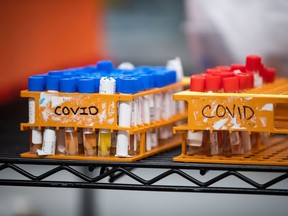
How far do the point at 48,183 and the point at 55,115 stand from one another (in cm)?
17

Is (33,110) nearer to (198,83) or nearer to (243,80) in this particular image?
(198,83)

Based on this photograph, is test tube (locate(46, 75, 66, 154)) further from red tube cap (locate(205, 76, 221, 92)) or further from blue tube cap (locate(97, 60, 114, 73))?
red tube cap (locate(205, 76, 221, 92))

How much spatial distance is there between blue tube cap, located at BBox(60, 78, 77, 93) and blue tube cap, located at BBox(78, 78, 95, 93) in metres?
0.02

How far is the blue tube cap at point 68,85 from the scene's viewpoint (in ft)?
6.40

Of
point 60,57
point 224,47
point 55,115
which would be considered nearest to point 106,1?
point 60,57

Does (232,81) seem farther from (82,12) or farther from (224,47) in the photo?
(82,12)

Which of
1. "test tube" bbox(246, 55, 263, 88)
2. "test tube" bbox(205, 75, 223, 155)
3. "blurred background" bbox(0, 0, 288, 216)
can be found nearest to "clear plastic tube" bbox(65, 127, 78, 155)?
"blurred background" bbox(0, 0, 288, 216)

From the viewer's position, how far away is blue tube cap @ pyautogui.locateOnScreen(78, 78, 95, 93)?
1.93 metres

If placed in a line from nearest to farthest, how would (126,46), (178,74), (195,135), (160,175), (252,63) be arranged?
(160,175), (195,135), (252,63), (178,74), (126,46)

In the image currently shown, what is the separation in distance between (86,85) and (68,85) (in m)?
0.05

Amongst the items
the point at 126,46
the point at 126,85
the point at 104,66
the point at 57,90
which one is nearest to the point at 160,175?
the point at 126,85

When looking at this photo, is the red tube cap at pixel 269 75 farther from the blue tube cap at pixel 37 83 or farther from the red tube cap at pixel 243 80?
the blue tube cap at pixel 37 83

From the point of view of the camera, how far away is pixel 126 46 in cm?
652

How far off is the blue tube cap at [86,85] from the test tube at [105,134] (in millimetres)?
22
